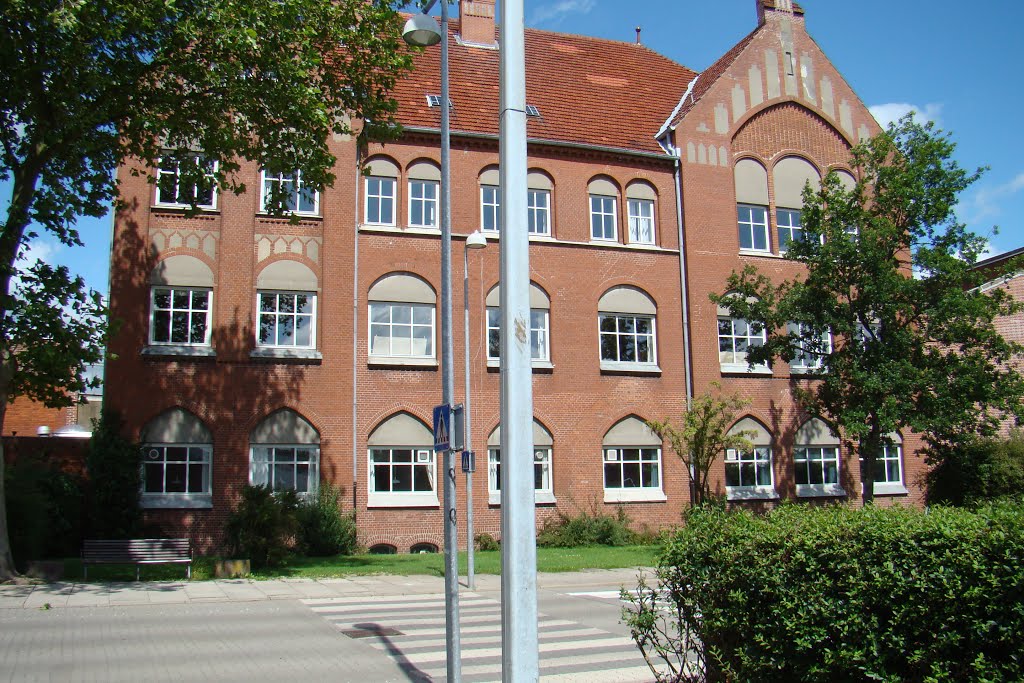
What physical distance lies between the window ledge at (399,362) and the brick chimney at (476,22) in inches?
519

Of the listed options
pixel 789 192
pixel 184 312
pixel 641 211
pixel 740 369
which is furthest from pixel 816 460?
pixel 184 312

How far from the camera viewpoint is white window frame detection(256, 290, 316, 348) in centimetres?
2488

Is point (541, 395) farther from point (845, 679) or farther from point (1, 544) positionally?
point (845, 679)

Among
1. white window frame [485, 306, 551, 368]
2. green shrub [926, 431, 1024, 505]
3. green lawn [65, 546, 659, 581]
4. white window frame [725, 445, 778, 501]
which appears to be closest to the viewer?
green lawn [65, 546, 659, 581]

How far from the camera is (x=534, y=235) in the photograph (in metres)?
27.9

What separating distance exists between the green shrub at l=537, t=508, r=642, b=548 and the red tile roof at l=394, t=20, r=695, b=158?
12.2 meters

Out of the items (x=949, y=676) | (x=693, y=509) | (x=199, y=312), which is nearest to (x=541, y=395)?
(x=199, y=312)

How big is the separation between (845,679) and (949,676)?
685 mm

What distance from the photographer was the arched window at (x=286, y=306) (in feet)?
81.9

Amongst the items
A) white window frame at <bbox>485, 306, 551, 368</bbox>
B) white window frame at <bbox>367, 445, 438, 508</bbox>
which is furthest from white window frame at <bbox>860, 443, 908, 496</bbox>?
white window frame at <bbox>367, 445, 438, 508</bbox>

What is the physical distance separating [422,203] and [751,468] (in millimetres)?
13604

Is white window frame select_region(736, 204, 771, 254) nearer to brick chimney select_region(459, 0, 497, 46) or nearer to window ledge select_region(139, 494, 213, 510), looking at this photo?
brick chimney select_region(459, 0, 497, 46)

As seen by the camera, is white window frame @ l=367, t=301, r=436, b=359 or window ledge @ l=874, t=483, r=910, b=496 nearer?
white window frame @ l=367, t=301, r=436, b=359

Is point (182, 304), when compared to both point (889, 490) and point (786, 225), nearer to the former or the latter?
point (786, 225)
